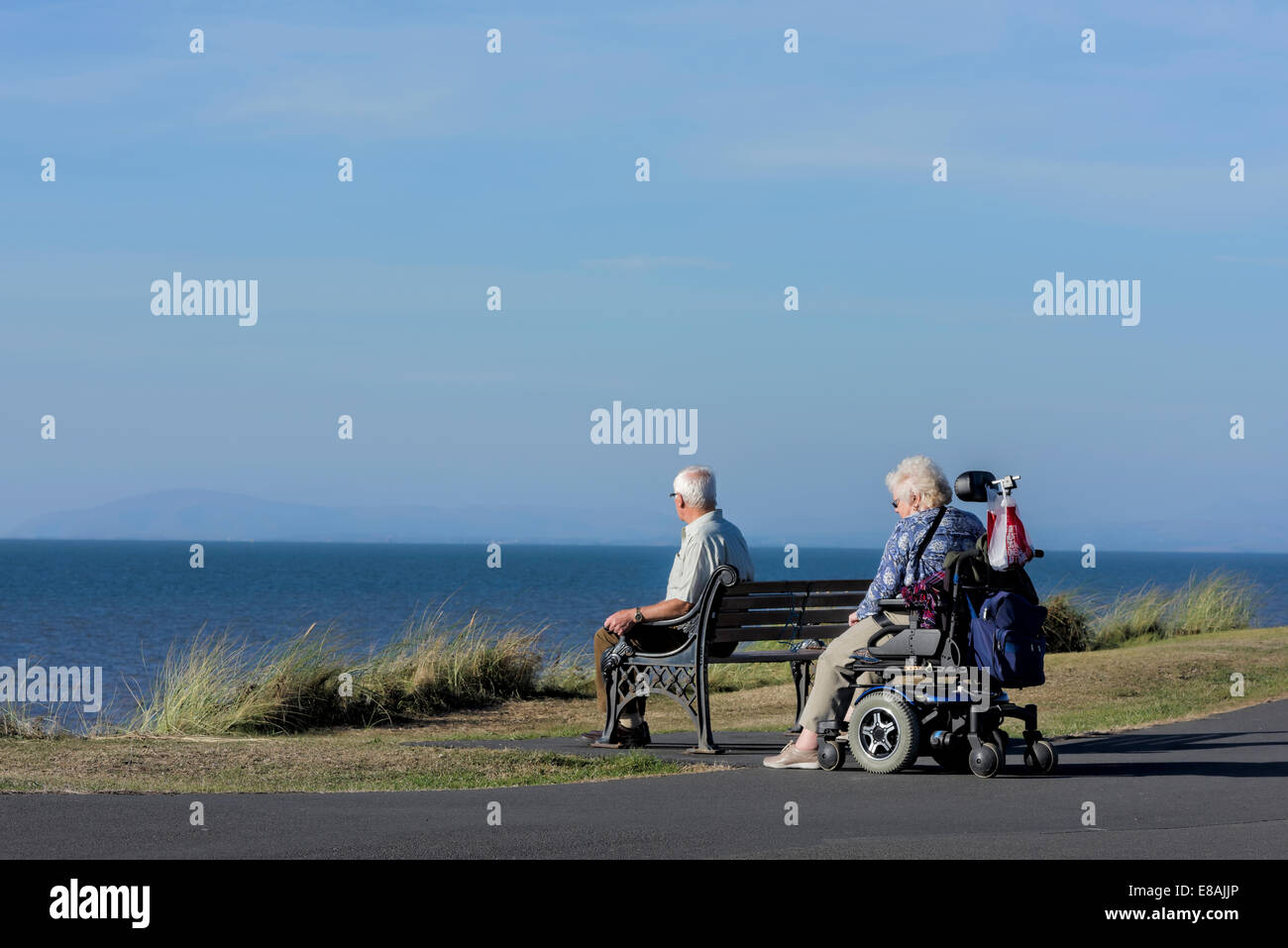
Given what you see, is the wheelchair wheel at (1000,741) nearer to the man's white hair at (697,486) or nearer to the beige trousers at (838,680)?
the beige trousers at (838,680)

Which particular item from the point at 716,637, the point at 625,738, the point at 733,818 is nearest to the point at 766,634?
the point at 716,637

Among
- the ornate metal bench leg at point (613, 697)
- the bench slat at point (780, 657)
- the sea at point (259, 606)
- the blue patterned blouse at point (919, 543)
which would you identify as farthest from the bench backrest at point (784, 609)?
the sea at point (259, 606)

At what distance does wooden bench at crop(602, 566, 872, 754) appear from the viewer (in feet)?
34.0

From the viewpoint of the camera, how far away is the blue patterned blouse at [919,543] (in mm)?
9086

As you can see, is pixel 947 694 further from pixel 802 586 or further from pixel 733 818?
pixel 802 586

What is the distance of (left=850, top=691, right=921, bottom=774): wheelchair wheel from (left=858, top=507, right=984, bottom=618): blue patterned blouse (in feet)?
1.99

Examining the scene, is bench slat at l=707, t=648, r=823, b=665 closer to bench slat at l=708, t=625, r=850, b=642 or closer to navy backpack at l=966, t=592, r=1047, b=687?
bench slat at l=708, t=625, r=850, b=642

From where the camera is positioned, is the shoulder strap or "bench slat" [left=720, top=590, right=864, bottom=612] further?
"bench slat" [left=720, top=590, right=864, bottom=612]

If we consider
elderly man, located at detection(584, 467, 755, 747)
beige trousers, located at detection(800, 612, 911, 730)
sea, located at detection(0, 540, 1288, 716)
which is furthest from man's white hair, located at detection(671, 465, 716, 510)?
sea, located at detection(0, 540, 1288, 716)

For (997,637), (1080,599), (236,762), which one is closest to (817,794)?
(997,637)

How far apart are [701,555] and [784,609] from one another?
0.72m

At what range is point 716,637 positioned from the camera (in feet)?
34.2
